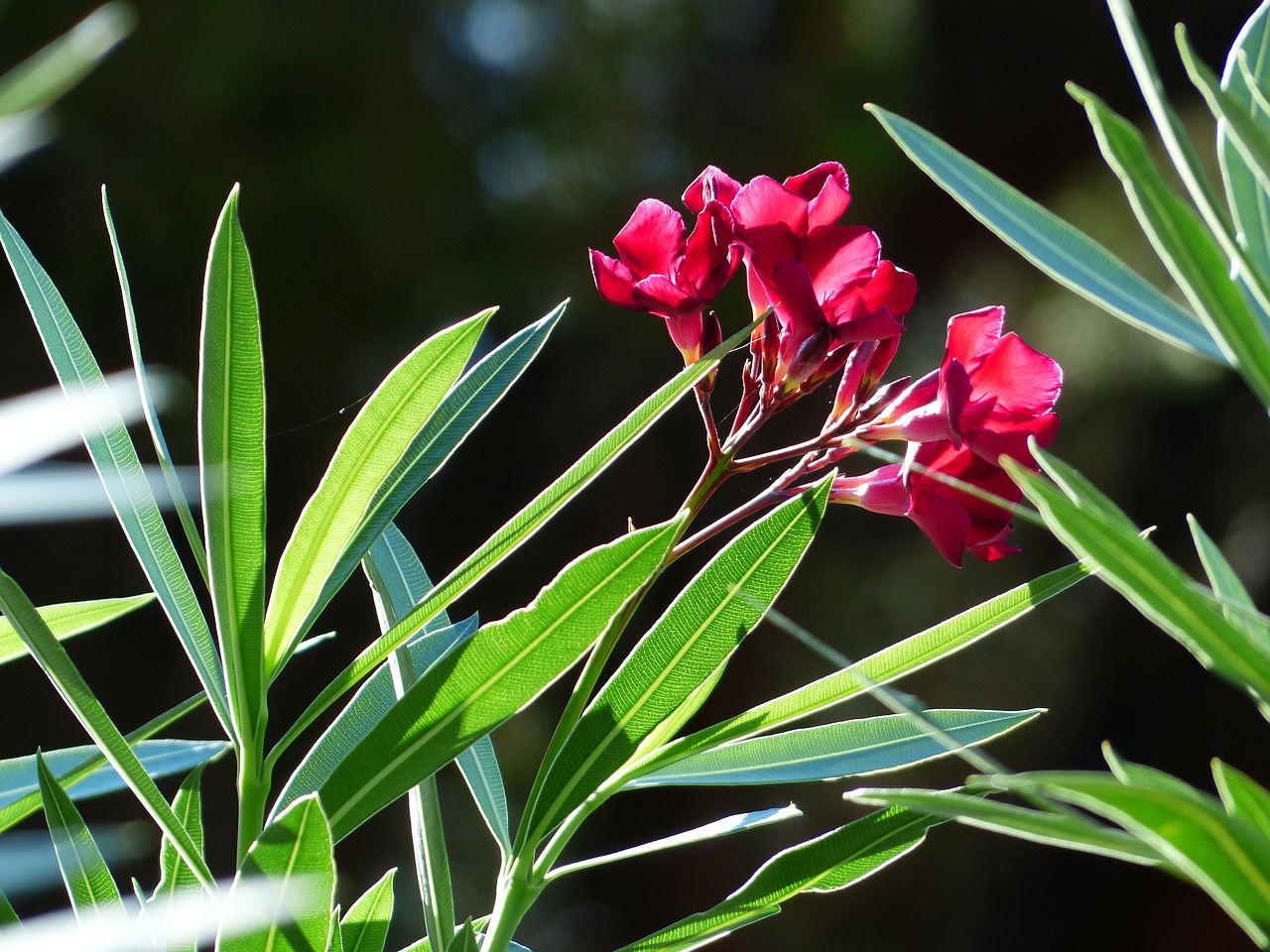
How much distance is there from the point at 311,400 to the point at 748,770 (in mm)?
2335

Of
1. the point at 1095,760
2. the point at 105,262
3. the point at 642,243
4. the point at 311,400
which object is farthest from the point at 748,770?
the point at 1095,760

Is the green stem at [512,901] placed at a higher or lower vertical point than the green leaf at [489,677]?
lower

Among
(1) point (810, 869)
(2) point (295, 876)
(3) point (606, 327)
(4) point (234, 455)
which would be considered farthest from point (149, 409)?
(3) point (606, 327)

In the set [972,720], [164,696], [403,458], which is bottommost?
[164,696]

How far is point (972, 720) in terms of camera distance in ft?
1.18

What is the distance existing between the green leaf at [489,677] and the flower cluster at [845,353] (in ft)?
0.20

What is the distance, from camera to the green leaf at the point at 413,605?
1.27 ft

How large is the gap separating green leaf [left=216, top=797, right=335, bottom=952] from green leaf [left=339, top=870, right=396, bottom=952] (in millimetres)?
52

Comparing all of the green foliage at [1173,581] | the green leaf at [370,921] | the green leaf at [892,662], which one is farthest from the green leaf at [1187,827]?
the green leaf at [370,921]

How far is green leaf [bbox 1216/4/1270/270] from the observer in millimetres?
288

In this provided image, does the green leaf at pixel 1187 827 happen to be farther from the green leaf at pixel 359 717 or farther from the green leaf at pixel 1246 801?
the green leaf at pixel 359 717

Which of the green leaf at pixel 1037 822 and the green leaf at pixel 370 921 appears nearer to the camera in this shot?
the green leaf at pixel 1037 822

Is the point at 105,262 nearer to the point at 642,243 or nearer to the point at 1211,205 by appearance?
the point at 642,243

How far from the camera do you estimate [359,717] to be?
38 cm
